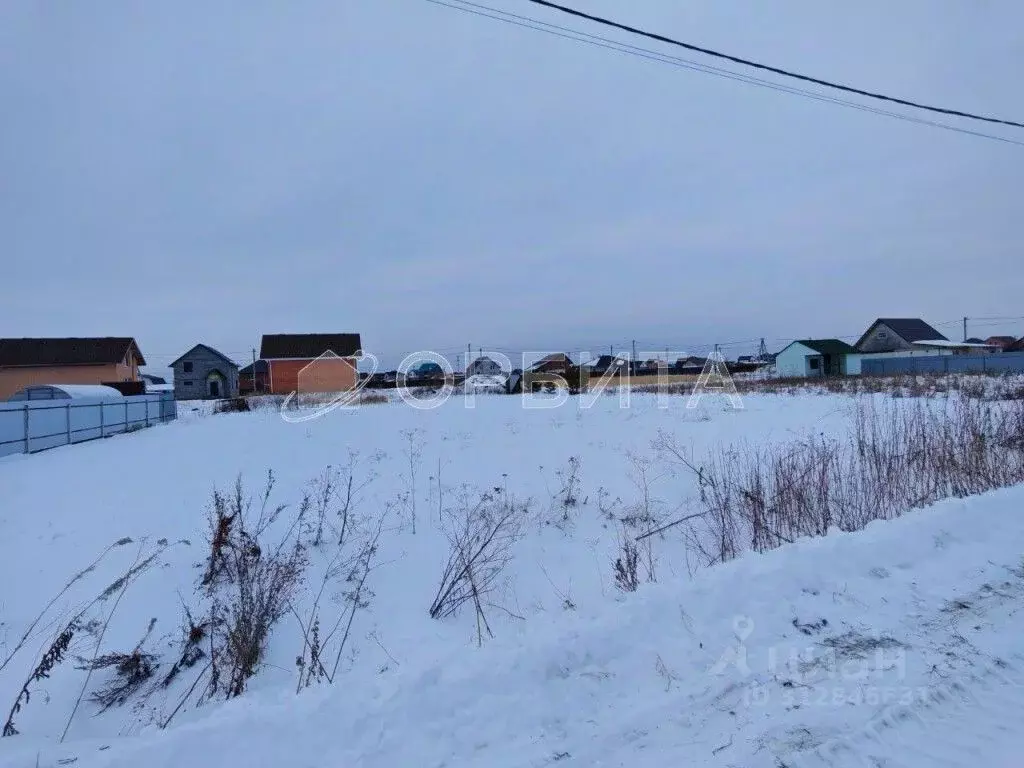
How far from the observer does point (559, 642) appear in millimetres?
2941

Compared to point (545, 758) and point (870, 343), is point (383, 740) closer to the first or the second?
point (545, 758)

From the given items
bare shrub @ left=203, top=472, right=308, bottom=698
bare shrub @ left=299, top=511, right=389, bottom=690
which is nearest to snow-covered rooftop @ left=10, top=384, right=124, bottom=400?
bare shrub @ left=203, top=472, right=308, bottom=698

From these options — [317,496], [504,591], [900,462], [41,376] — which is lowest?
[504,591]

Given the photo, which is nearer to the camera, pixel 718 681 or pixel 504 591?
pixel 718 681

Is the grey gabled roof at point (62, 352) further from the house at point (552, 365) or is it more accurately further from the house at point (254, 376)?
the house at point (552, 365)

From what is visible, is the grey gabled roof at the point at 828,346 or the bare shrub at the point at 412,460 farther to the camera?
the grey gabled roof at the point at 828,346

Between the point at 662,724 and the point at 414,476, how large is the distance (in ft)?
22.7

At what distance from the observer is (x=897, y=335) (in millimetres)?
43125

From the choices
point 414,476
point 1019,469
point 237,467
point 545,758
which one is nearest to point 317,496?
point 414,476

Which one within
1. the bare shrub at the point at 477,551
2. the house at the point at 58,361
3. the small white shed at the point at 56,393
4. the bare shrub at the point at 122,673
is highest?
the house at the point at 58,361

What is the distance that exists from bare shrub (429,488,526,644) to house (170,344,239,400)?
3852 centimetres

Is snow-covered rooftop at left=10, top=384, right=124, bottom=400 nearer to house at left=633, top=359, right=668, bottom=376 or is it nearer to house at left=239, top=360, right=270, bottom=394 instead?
house at left=239, top=360, right=270, bottom=394

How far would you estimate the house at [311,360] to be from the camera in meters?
36.2

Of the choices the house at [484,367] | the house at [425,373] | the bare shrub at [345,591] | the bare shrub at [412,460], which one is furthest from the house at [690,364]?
the bare shrub at [345,591]
